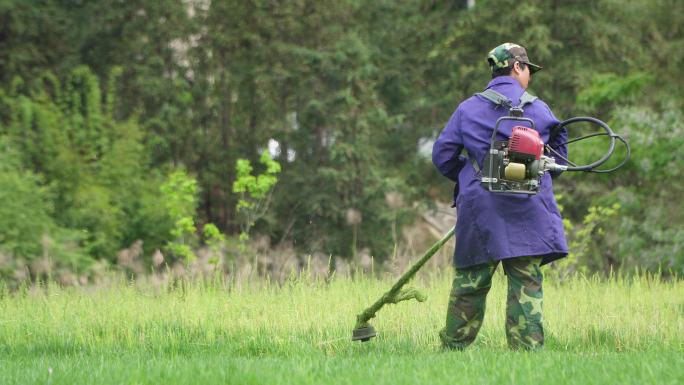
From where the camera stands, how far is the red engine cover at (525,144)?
21.2 feet

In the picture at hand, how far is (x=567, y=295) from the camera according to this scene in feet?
31.9

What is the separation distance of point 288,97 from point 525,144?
19.2 metres

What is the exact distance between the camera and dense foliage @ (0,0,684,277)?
2091 centimetres

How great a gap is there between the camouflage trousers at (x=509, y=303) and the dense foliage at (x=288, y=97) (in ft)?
39.0

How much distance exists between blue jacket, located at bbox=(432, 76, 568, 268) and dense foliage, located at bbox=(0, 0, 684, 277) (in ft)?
38.9

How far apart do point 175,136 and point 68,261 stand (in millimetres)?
8064

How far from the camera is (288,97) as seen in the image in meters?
25.4

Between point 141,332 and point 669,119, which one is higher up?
point 669,119

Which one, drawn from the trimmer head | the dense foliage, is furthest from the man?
the dense foliage

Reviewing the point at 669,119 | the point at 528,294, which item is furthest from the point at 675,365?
the point at 669,119

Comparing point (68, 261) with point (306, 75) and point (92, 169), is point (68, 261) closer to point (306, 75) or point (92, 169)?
point (92, 169)

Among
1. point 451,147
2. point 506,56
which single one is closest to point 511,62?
point 506,56

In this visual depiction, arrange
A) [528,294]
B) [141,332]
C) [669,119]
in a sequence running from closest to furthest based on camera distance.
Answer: [528,294] < [141,332] < [669,119]

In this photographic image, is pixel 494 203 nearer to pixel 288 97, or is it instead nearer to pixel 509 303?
pixel 509 303
